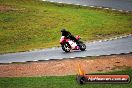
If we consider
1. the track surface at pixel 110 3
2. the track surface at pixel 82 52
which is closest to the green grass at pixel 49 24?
the track surface at pixel 110 3

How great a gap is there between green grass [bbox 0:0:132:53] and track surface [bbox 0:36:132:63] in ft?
8.99

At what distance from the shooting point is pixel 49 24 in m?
39.2

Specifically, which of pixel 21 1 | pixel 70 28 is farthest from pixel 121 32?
pixel 21 1

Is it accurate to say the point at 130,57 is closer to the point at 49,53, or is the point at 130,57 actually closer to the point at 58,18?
the point at 49,53

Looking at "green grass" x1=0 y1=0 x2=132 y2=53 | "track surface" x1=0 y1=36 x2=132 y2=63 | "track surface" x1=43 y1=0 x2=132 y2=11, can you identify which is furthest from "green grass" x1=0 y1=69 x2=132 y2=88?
"track surface" x1=43 y1=0 x2=132 y2=11

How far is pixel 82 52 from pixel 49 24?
1317cm

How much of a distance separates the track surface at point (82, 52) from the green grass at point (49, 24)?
274cm

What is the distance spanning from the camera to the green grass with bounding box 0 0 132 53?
34.0 m

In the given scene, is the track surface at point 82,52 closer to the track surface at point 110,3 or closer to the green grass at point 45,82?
the green grass at point 45,82

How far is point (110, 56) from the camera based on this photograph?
24.4m

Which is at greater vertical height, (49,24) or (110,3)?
(110,3)

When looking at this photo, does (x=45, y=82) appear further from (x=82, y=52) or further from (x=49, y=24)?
(x=49, y=24)

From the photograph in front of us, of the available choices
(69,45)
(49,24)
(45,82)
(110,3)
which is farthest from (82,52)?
(110,3)

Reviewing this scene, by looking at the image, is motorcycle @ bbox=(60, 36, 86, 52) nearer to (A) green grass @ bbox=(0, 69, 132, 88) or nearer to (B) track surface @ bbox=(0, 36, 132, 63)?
(B) track surface @ bbox=(0, 36, 132, 63)
